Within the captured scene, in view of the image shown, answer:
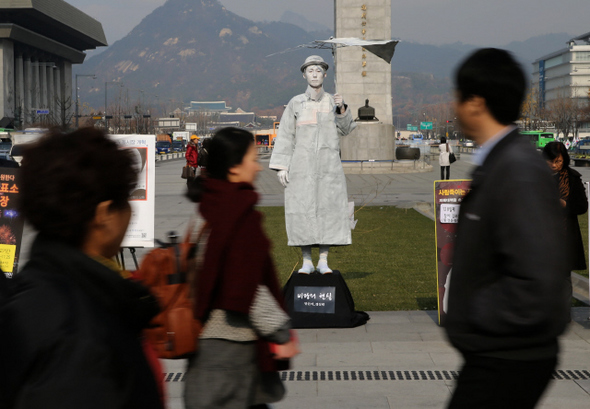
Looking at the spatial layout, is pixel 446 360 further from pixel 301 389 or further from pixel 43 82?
pixel 43 82

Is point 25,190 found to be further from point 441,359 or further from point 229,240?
point 441,359

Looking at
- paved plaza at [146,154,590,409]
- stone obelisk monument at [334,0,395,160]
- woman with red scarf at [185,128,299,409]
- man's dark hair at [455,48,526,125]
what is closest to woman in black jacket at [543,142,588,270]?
paved plaza at [146,154,590,409]

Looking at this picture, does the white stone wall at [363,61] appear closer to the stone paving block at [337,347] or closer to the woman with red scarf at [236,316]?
the stone paving block at [337,347]

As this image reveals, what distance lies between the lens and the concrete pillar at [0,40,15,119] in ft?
279

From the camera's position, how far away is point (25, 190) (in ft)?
5.18

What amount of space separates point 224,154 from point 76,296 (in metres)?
1.71

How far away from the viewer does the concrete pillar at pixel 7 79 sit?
84.9 m

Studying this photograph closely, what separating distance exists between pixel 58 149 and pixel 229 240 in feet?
4.48

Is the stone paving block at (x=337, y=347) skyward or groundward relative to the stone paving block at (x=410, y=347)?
groundward

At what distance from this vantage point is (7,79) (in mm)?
86750

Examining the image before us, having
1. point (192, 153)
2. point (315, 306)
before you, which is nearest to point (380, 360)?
point (315, 306)

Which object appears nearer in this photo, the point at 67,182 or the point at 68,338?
the point at 68,338

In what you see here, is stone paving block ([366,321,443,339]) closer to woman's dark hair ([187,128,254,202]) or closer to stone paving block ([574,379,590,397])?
stone paving block ([574,379,590,397])

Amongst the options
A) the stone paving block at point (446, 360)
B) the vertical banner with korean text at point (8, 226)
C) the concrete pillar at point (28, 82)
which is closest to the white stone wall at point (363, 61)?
the vertical banner with korean text at point (8, 226)
